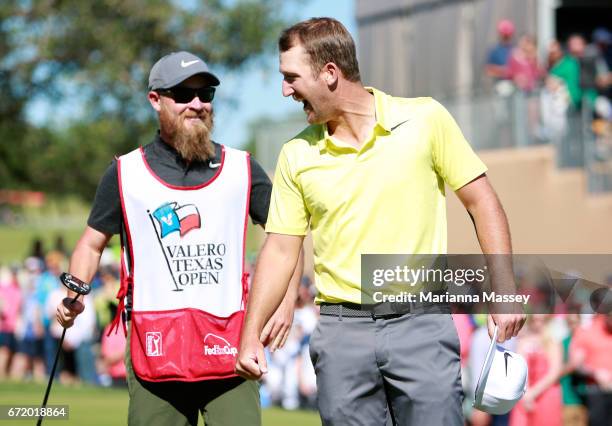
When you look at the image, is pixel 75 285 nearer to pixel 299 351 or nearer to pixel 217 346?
pixel 217 346

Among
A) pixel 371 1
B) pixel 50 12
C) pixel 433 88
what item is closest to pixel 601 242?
pixel 433 88

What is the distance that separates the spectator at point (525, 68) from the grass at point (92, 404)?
6142 mm

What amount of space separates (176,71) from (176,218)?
774 millimetres

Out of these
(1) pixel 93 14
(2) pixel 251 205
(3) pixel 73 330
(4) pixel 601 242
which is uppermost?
(1) pixel 93 14

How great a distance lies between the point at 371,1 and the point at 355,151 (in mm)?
25826

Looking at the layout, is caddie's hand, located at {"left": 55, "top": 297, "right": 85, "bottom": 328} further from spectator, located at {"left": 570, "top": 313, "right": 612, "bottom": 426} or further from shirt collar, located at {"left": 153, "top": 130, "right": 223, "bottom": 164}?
spectator, located at {"left": 570, "top": 313, "right": 612, "bottom": 426}

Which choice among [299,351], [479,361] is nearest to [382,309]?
[479,361]

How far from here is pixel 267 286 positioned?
6031 mm

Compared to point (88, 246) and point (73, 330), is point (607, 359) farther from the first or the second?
point (73, 330)

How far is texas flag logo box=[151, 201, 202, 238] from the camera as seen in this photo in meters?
6.71

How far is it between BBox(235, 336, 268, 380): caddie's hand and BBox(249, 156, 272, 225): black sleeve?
1.04m

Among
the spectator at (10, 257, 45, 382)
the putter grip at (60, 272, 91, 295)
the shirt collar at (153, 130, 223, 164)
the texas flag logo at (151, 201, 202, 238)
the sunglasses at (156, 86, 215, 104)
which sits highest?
the sunglasses at (156, 86, 215, 104)

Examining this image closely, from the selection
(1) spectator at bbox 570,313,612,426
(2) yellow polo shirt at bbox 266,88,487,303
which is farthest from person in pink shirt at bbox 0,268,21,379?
(2) yellow polo shirt at bbox 266,88,487,303

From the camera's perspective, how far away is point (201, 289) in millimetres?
6727
